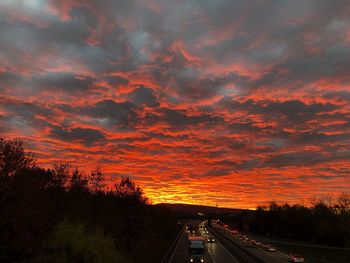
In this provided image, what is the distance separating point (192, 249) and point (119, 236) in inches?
388

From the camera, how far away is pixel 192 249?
52.8m

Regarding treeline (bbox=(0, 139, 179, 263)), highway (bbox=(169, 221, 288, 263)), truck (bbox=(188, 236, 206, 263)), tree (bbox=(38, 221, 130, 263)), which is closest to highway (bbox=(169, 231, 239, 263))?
highway (bbox=(169, 221, 288, 263))

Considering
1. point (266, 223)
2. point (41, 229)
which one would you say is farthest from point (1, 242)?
point (266, 223)

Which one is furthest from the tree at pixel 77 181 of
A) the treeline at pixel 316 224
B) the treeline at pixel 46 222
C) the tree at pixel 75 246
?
the treeline at pixel 316 224

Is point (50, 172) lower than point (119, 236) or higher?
higher

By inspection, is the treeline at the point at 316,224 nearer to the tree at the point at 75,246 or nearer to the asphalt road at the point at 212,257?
the asphalt road at the point at 212,257

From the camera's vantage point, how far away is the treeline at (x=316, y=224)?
11090 cm

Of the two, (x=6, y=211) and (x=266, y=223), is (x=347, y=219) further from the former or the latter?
(x=6, y=211)

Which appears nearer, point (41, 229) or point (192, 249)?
point (41, 229)

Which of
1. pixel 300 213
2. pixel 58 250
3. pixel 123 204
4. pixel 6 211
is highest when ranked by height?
pixel 300 213

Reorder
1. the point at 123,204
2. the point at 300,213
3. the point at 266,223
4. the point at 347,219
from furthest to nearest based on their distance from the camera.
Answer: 1. the point at 266,223
2. the point at 300,213
3. the point at 347,219
4. the point at 123,204

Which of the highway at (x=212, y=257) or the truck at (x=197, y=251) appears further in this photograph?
the highway at (x=212, y=257)

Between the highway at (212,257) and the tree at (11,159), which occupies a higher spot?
the tree at (11,159)

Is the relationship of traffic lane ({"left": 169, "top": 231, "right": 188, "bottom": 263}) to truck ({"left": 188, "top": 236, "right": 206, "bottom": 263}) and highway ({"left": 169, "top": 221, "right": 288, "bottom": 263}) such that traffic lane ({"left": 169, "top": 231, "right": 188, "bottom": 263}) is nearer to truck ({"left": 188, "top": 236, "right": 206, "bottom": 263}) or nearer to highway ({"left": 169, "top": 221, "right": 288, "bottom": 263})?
highway ({"left": 169, "top": 221, "right": 288, "bottom": 263})
